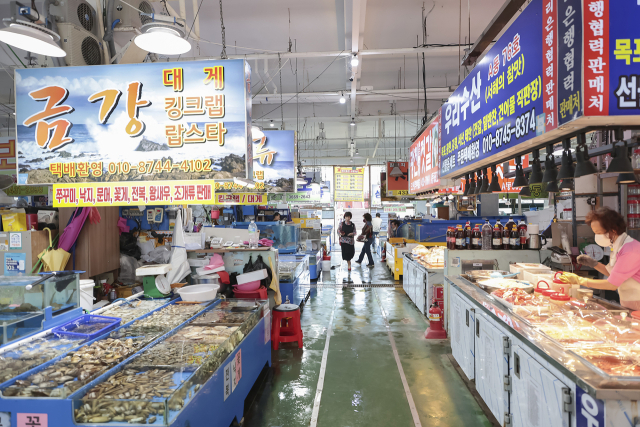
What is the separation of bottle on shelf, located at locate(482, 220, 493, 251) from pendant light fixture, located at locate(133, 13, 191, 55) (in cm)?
443

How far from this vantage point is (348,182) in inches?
502

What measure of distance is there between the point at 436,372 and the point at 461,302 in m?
1.08

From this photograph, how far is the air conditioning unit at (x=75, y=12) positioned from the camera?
13.0ft

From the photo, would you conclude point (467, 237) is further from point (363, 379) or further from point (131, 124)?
point (131, 124)

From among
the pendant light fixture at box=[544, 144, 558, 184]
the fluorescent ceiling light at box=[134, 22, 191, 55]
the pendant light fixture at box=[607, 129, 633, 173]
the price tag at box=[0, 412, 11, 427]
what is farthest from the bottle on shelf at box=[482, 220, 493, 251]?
the price tag at box=[0, 412, 11, 427]

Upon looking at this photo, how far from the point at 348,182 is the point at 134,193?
9.72 meters

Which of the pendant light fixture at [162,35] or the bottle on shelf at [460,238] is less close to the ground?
the pendant light fixture at [162,35]

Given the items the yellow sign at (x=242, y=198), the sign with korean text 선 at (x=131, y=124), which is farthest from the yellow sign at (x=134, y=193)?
the yellow sign at (x=242, y=198)

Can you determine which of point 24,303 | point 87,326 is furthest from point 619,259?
point 24,303

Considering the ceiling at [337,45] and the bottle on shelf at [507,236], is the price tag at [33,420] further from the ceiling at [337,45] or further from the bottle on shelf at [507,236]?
the bottle on shelf at [507,236]

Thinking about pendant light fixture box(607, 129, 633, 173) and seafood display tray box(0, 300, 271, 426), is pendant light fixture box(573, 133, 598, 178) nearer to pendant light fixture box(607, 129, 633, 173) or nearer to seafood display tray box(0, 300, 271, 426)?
pendant light fixture box(607, 129, 633, 173)

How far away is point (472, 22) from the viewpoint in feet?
23.7

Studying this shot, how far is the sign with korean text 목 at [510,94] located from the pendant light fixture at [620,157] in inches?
17.6

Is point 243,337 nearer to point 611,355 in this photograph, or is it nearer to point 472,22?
point 611,355
